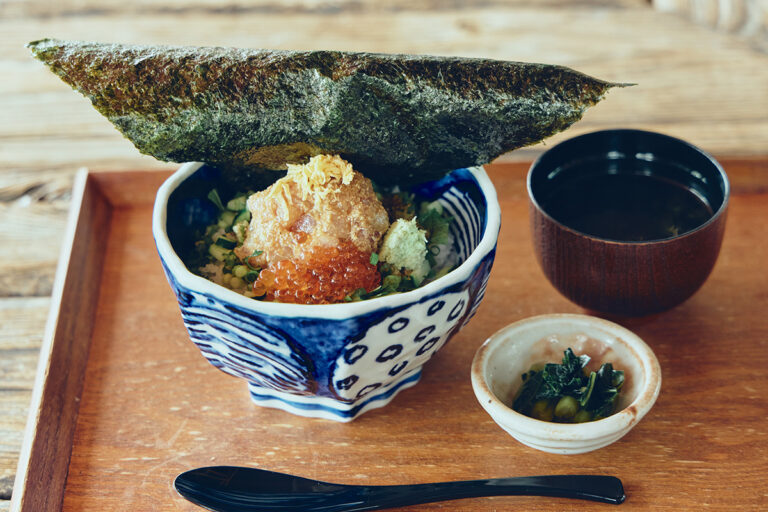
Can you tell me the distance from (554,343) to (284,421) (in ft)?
1.36

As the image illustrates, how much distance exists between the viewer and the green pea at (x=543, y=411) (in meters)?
1.07

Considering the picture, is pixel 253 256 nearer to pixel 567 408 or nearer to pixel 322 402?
pixel 322 402

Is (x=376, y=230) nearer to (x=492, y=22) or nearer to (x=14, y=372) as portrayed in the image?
(x=14, y=372)

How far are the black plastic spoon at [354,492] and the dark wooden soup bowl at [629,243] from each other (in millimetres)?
301

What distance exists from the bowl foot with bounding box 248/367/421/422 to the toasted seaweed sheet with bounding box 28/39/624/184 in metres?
0.36

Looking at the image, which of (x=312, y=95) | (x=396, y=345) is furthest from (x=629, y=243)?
(x=312, y=95)

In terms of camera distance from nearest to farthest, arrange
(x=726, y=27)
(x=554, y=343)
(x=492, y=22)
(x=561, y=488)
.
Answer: (x=561, y=488)
(x=554, y=343)
(x=726, y=27)
(x=492, y=22)

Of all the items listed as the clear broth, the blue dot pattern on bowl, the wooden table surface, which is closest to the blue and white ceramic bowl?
the blue dot pattern on bowl

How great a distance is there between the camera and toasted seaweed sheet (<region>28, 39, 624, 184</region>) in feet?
3.28

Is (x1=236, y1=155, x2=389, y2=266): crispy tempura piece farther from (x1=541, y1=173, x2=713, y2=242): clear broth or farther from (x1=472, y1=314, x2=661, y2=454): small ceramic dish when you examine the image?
(x1=541, y1=173, x2=713, y2=242): clear broth

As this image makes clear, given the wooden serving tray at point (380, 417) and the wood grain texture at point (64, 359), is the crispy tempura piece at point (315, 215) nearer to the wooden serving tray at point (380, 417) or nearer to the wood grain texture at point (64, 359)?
the wooden serving tray at point (380, 417)

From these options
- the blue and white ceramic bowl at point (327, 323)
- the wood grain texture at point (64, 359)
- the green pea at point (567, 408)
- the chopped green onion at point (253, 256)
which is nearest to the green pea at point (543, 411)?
the green pea at point (567, 408)

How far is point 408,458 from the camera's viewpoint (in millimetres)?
1095

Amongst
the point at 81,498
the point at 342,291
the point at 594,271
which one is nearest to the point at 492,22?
the point at 594,271
